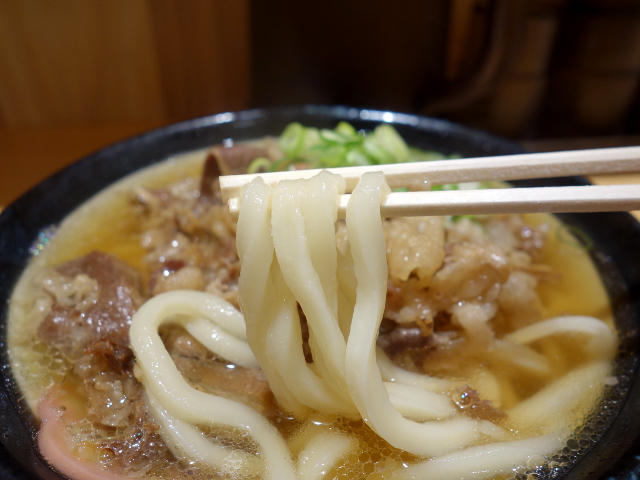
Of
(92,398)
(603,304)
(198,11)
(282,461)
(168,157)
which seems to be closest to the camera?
(282,461)

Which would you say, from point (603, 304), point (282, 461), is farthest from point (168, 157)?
point (603, 304)

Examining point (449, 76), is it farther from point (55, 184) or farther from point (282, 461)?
point (282, 461)

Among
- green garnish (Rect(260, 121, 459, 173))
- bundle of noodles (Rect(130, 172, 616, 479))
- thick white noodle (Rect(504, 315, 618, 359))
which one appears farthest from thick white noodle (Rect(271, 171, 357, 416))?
green garnish (Rect(260, 121, 459, 173))

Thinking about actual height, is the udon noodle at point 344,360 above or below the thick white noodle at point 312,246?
below

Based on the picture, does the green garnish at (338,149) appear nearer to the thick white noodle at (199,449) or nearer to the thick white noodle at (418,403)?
the thick white noodle at (418,403)

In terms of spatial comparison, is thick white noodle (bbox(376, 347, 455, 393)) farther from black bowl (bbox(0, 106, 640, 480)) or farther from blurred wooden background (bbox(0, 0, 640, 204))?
blurred wooden background (bbox(0, 0, 640, 204))

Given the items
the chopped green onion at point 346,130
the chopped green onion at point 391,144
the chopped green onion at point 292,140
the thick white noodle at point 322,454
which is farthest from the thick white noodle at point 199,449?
the chopped green onion at point 346,130

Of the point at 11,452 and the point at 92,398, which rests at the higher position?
the point at 11,452

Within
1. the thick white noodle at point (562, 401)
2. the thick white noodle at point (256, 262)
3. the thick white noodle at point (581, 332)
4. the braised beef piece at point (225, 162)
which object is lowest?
the thick white noodle at point (562, 401)
